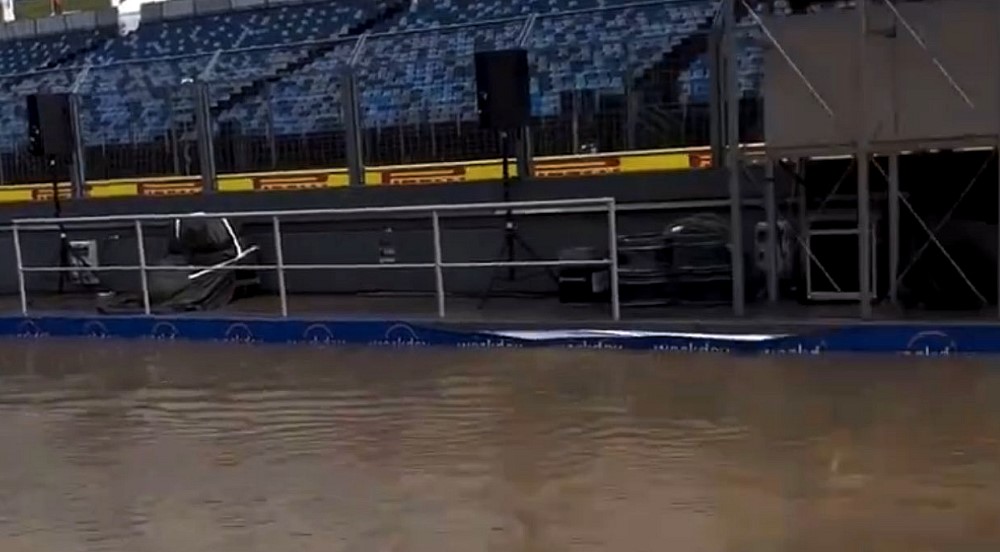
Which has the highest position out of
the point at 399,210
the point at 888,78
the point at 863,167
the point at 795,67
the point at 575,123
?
the point at 795,67

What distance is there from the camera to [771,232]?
327 inches

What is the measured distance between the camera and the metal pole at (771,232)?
8.24 m

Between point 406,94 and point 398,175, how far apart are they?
78 cm

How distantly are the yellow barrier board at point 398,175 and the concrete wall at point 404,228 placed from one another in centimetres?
16

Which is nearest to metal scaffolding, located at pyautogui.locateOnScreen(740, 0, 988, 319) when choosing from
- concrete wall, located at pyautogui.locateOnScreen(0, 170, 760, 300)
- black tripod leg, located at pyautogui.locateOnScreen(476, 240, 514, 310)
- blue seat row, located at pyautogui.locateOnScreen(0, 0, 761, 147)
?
concrete wall, located at pyautogui.locateOnScreen(0, 170, 760, 300)

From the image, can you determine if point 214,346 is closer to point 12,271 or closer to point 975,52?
point 12,271

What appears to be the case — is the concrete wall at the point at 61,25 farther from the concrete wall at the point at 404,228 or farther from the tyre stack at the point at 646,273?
the tyre stack at the point at 646,273

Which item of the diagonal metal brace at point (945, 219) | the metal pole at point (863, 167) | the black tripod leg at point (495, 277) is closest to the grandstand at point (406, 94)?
the metal pole at point (863, 167)

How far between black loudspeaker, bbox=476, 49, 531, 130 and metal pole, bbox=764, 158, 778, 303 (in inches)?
81.7

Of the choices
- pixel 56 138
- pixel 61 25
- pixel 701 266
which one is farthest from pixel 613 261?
pixel 61 25

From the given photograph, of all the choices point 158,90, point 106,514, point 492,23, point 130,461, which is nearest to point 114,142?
point 158,90

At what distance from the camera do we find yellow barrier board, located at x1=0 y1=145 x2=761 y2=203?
31.8 feet

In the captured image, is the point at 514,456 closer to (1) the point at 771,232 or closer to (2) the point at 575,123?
(1) the point at 771,232

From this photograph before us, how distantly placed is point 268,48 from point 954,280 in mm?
7992
